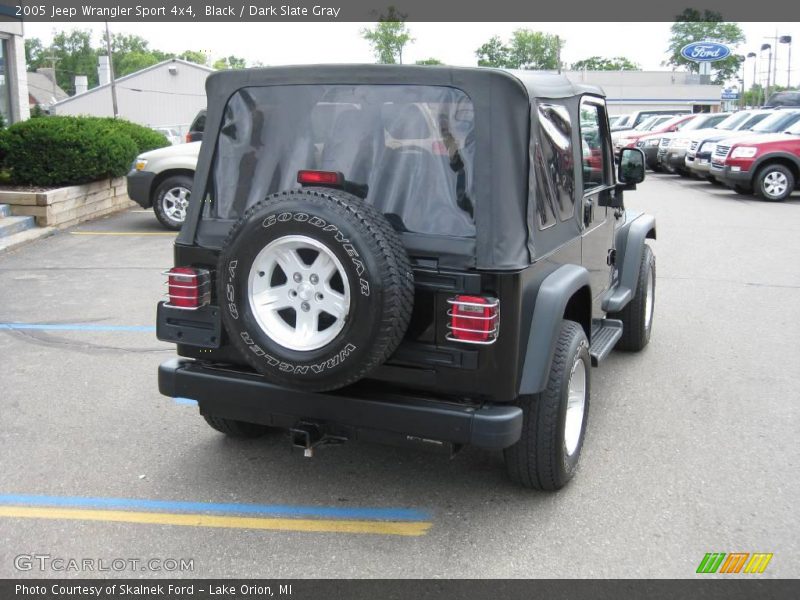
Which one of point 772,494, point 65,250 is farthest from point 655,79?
point 772,494

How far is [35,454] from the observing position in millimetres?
4734

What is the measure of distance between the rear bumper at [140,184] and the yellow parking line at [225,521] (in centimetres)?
911

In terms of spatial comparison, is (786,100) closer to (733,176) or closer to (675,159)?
(675,159)

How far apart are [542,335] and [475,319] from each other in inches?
14.9

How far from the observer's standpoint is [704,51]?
2488 inches

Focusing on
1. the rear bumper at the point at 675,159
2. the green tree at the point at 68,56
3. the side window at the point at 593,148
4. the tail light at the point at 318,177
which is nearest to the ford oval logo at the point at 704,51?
the rear bumper at the point at 675,159

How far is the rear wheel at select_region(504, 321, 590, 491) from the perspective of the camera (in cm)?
399

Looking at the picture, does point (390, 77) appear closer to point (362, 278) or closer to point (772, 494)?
point (362, 278)

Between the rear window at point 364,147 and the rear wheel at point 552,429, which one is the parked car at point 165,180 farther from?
the rear wheel at point 552,429

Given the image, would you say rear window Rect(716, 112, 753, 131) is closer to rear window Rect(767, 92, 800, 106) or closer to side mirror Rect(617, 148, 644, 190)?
rear window Rect(767, 92, 800, 106)

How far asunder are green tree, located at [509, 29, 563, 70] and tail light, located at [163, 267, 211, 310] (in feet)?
287

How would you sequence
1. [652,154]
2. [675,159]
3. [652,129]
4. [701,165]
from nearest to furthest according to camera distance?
[701,165] → [675,159] → [652,154] → [652,129]

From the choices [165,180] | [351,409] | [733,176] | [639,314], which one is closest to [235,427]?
[351,409]

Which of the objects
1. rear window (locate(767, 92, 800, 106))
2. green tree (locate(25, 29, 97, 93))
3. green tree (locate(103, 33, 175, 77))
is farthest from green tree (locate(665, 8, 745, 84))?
rear window (locate(767, 92, 800, 106))
